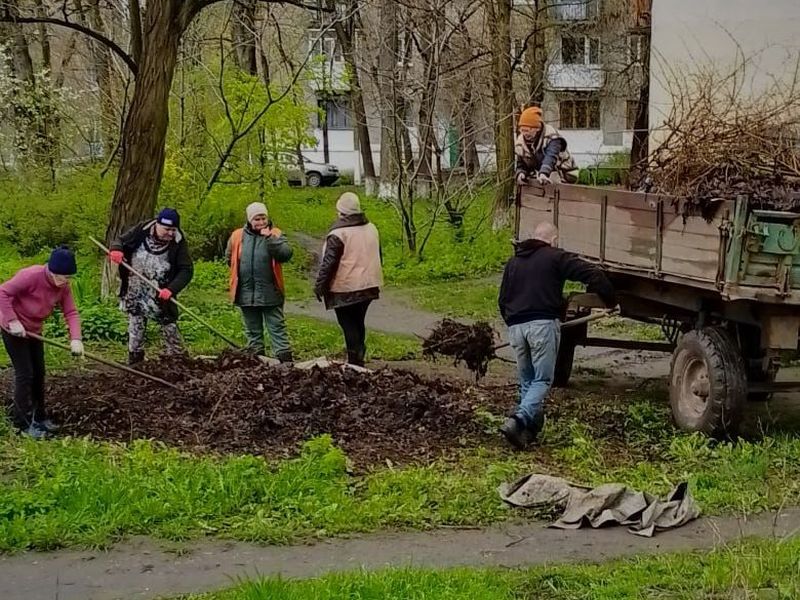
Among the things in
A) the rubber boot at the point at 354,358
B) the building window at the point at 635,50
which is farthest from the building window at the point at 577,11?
the rubber boot at the point at 354,358

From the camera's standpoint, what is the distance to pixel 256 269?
11.0 meters

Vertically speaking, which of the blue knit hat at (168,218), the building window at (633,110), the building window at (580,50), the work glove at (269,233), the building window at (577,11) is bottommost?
the work glove at (269,233)

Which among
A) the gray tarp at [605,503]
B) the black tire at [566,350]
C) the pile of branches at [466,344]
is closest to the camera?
the gray tarp at [605,503]

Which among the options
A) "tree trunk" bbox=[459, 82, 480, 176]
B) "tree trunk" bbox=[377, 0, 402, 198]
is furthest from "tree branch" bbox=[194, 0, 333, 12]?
"tree trunk" bbox=[459, 82, 480, 176]

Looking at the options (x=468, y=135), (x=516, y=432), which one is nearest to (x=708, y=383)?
(x=516, y=432)

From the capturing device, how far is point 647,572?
5.73 meters

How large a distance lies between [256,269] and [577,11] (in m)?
28.4

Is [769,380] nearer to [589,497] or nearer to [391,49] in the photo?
[589,497]

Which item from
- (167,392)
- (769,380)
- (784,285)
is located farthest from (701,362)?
(167,392)

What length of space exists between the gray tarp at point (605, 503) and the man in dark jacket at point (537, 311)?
1.37 m

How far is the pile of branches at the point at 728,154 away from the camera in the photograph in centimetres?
806

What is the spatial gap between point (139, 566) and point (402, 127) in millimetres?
16415

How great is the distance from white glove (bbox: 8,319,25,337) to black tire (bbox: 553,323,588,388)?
16.3 ft

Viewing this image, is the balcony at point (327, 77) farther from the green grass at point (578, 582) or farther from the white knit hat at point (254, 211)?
the green grass at point (578, 582)
